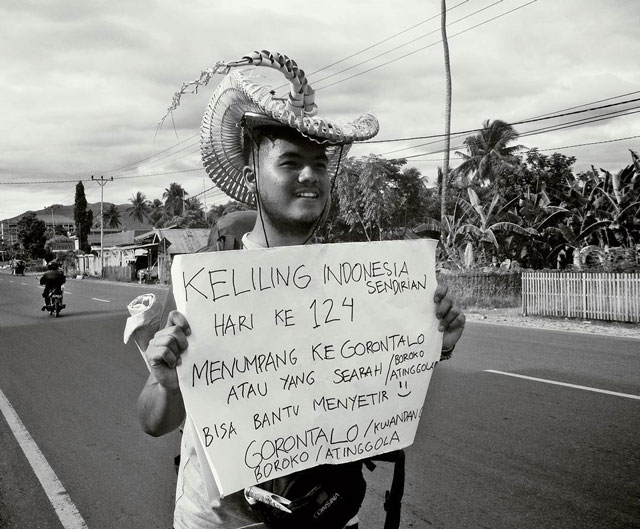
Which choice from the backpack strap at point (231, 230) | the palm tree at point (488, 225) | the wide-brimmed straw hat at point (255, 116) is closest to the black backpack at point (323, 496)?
the backpack strap at point (231, 230)

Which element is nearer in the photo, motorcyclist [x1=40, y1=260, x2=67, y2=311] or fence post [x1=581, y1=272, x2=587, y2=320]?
fence post [x1=581, y1=272, x2=587, y2=320]

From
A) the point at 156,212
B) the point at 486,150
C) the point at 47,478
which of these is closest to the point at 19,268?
the point at 156,212

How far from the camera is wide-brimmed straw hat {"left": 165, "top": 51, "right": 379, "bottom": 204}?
168 cm

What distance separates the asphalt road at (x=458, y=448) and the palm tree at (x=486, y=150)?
103 feet

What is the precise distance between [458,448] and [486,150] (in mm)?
37862

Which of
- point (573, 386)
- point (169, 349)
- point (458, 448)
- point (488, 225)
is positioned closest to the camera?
point (169, 349)

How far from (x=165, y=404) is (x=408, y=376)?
681 millimetres

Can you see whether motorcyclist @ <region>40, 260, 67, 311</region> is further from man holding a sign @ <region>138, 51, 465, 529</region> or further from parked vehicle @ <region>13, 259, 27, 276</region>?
parked vehicle @ <region>13, 259, 27, 276</region>

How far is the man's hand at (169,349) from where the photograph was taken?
136cm

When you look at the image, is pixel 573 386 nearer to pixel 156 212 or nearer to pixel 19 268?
pixel 19 268

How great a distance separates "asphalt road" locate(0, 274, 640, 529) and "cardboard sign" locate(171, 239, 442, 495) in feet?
7.50

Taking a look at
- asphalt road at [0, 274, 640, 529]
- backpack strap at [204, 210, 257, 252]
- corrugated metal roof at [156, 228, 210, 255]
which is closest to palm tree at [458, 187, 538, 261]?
asphalt road at [0, 274, 640, 529]

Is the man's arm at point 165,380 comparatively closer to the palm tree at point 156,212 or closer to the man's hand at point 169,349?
the man's hand at point 169,349

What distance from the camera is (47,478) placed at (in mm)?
4449
